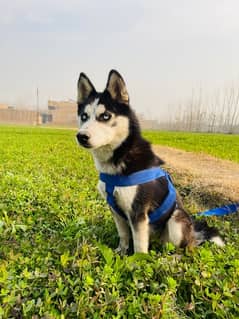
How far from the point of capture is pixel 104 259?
251 centimetres

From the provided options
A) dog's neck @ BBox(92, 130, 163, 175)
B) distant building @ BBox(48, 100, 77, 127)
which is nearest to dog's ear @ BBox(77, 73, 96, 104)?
dog's neck @ BBox(92, 130, 163, 175)

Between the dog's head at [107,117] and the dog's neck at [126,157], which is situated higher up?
the dog's head at [107,117]

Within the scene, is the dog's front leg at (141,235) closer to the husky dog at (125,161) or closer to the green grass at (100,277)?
the husky dog at (125,161)

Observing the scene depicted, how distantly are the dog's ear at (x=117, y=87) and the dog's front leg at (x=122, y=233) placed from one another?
107cm

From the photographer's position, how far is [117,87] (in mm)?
2787

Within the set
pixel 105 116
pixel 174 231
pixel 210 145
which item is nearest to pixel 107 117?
pixel 105 116

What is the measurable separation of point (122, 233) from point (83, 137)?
104 centimetres

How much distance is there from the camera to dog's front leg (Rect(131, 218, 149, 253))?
265cm

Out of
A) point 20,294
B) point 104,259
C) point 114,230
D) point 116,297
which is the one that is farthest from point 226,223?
point 20,294

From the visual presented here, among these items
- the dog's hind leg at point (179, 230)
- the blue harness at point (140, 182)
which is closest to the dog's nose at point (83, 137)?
the blue harness at point (140, 182)

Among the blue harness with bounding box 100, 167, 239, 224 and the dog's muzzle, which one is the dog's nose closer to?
the dog's muzzle

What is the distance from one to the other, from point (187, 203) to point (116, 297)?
3.15m

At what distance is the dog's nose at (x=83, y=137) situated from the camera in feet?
8.36

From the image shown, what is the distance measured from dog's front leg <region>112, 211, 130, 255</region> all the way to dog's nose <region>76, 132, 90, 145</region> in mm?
800
